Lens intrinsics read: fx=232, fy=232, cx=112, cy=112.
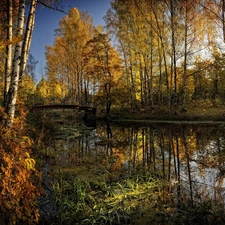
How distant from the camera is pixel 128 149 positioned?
9.37 meters

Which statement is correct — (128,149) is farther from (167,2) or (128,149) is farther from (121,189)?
(167,2)

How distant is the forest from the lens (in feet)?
11.1

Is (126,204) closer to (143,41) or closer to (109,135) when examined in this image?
(109,135)

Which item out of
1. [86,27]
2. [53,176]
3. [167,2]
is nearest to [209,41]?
[167,2]

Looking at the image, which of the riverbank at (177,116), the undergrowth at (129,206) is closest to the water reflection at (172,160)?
the undergrowth at (129,206)

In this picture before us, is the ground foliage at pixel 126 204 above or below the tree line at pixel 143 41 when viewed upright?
below

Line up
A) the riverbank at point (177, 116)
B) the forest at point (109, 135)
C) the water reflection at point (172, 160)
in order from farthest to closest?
the riverbank at point (177, 116), the water reflection at point (172, 160), the forest at point (109, 135)

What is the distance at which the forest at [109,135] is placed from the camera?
3395 mm

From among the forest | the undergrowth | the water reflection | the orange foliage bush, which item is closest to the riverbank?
the forest

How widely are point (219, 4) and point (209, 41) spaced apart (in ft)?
10.4

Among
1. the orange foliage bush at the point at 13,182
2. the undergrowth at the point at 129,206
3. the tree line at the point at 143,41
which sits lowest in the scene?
the undergrowth at the point at 129,206

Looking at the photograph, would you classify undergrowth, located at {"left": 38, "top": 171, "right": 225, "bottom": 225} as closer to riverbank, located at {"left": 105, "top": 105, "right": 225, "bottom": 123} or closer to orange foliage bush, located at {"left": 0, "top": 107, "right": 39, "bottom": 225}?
orange foliage bush, located at {"left": 0, "top": 107, "right": 39, "bottom": 225}

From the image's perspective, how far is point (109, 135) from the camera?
13492mm

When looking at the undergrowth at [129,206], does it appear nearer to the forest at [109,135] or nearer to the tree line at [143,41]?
the forest at [109,135]
